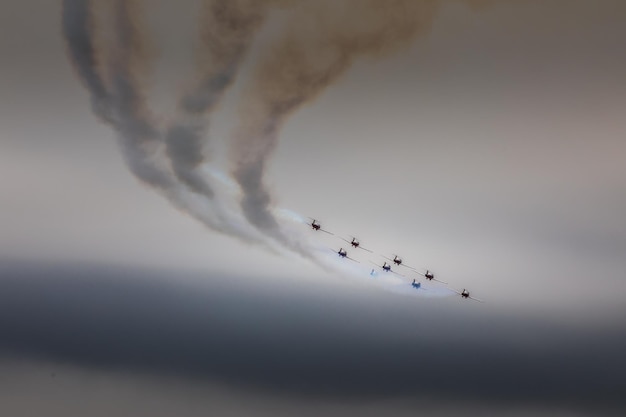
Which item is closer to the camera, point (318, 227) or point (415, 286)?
point (318, 227)

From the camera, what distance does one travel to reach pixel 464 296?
27.2 metres

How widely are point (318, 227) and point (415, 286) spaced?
5.54 metres

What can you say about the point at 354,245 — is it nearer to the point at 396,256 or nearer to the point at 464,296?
the point at 396,256

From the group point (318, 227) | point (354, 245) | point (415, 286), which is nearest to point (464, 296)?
point (415, 286)

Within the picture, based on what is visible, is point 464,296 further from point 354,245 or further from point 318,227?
point 318,227

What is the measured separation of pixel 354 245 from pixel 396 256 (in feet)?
6.34

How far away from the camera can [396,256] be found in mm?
26453

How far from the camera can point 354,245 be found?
86.0 ft

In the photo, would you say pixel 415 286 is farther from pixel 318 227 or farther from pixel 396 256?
pixel 318 227

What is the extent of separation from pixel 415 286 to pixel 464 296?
2228mm

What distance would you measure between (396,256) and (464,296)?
372cm

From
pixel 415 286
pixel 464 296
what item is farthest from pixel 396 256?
pixel 464 296

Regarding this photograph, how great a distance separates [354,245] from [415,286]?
3.57m

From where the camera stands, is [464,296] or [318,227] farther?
[464,296]
